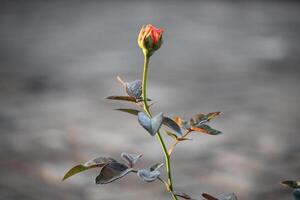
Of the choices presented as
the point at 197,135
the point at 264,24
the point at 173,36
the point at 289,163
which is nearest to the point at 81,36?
the point at 173,36

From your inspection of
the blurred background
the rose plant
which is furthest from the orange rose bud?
the blurred background

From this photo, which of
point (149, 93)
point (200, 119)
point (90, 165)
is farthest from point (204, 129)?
point (149, 93)

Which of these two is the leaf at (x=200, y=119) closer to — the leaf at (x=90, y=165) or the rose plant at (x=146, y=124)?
the rose plant at (x=146, y=124)

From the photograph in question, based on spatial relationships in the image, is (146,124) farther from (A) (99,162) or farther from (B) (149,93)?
(B) (149,93)

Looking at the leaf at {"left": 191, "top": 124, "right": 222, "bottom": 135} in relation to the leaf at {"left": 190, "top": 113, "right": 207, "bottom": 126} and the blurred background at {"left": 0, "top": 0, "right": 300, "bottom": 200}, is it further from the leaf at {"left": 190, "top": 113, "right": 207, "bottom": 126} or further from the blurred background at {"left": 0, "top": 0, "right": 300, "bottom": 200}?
the blurred background at {"left": 0, "top": 0, "right": 300, "bottom": 200}

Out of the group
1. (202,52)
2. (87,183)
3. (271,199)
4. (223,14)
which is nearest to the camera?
(271,199)

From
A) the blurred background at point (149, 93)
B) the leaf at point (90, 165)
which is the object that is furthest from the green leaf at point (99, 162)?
the blurred background at point (149, 93)

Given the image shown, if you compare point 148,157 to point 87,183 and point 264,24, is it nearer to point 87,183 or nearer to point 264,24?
point 87,183
